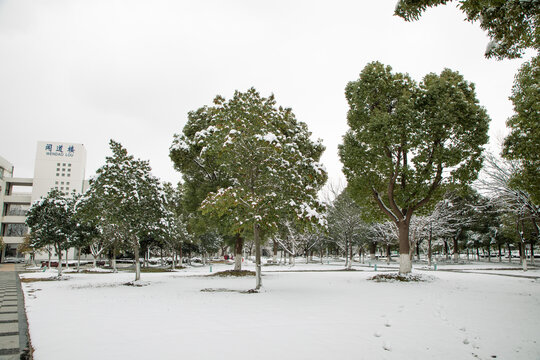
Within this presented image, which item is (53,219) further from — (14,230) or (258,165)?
(14,230)

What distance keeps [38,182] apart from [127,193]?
264 ft

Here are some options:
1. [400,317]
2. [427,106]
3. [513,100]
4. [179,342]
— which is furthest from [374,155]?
[179,342]

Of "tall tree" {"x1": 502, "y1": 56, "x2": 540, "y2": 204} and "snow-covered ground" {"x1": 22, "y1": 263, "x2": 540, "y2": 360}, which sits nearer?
"snow-covered ground" {"x1": 22, "y1": 263, "x2": 540, "y2": 360}

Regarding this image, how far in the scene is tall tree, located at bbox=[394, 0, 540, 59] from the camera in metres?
5.99

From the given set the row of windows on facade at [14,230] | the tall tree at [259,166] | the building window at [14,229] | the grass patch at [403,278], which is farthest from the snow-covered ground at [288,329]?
the building window at [14,229]

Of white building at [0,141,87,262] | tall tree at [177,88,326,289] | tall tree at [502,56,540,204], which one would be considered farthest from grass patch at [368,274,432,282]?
white building at [0,141,87,262]

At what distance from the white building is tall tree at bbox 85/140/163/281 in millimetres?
66411

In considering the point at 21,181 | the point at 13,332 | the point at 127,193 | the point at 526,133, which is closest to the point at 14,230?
the point at 21,181

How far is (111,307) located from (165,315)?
2741 mm

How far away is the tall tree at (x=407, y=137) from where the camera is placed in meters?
18.6

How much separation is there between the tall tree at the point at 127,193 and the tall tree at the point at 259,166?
582 cm

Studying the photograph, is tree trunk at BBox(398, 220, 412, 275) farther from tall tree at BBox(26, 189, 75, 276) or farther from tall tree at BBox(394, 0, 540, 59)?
tall tree at BBox(26, 189, 75, 276)

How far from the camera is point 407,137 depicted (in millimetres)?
18672

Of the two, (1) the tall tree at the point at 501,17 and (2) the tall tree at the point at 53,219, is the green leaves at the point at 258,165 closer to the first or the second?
(1) the tall tree at the point at 501,17
